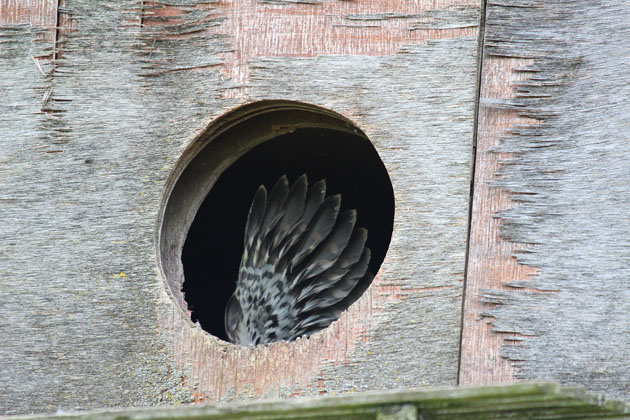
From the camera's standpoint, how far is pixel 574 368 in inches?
95.5

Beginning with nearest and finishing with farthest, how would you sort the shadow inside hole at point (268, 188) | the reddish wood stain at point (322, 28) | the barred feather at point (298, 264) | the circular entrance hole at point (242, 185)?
the reddish wood stain at point (322, 28) → the circular entrance hole at point (242, 185) → the barred feather at point (298, 264) → the shadow inside hole at point (268, 188)

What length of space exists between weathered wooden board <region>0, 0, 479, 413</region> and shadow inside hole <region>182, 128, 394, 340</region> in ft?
3.14

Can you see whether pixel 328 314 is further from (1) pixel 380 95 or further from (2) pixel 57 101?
(2) pixel 57 101

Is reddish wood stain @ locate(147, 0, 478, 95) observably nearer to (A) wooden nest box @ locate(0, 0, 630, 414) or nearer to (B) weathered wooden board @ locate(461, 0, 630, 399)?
(A) wooden nest box @ locate(0, 0, 630, 414)

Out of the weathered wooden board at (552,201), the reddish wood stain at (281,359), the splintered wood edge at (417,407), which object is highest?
the weathered wooden board at (552,201)

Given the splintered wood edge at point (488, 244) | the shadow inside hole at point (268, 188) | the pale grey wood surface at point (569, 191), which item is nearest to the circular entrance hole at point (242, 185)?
the shadow inside hole at point (268, 188)

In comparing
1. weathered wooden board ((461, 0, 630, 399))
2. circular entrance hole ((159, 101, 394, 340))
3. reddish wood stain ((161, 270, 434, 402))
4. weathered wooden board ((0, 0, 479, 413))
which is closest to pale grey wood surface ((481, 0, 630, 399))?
weathered wooden board ((461, 0, 630, 399))

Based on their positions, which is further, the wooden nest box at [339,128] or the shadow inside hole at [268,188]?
the shadow inside hole at [268,188]

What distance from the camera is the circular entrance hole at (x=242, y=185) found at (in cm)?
294

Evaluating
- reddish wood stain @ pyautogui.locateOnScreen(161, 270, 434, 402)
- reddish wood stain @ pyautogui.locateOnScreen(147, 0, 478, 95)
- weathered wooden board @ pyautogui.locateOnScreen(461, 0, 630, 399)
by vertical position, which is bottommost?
reddish wood stain @ pyautogui.locateOnScreen(161, 270, 434, 402)

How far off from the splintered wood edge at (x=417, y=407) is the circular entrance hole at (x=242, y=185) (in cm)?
109

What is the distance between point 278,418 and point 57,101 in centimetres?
141

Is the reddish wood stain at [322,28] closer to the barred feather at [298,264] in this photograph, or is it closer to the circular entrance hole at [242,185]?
the circular entrance hole at [242,185]

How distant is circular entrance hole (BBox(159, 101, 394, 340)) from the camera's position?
2936 mm
